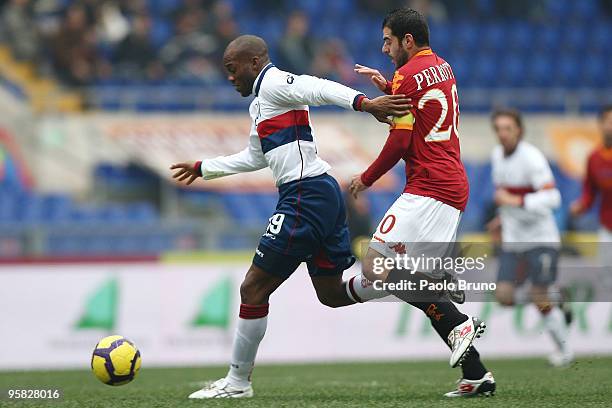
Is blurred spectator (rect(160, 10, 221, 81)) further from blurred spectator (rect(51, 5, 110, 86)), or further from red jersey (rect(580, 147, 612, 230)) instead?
red jersey (rect(580, 147, 612, 230))

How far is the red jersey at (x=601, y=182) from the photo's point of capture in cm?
1098

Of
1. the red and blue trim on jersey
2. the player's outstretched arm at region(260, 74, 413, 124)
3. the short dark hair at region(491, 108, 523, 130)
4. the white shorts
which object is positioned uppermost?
the short dark hair at region(491, 108, 523, 130)

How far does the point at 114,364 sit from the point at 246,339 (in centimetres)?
84

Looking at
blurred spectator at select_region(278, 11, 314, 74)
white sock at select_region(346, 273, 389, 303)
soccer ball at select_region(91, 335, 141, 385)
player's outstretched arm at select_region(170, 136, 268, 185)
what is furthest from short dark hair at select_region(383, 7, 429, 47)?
blurred spectator at select_region(278, 11, 314, 74)

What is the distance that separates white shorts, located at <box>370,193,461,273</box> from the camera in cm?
662

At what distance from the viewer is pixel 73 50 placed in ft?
57.8

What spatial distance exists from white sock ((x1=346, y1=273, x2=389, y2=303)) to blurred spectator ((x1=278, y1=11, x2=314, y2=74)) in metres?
11.3

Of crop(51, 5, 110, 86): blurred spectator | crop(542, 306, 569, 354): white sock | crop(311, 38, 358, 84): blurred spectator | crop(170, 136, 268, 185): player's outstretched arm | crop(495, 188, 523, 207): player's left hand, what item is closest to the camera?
crop(170, 136, 268, 185): player's outstretched arm

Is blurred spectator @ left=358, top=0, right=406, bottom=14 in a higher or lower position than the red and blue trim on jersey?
higher

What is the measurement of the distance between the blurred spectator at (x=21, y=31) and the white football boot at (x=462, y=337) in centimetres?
1273

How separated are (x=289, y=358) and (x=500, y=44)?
10875mm

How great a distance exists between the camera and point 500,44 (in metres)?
21.5

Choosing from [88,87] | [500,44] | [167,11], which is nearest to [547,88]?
[500,44]

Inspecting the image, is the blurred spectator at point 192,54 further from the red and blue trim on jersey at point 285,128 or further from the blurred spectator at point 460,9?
the red and blue trim on jersey at point 285,128
